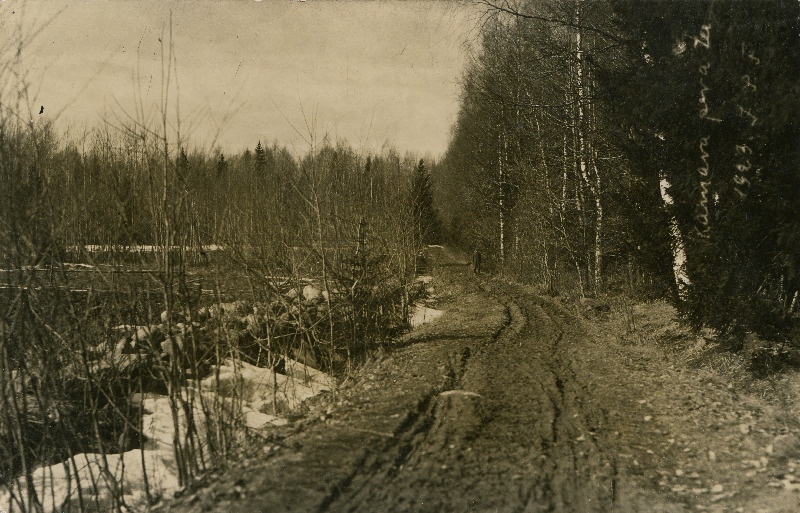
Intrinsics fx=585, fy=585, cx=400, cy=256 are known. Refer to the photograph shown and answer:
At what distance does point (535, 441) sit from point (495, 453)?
49 centimetres

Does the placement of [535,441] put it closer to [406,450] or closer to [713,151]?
[406,450]

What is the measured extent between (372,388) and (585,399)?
2.39 m

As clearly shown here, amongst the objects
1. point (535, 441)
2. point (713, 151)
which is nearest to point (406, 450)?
point (535, 441)

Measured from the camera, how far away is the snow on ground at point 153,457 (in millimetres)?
5297

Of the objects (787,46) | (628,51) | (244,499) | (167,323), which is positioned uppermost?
(628,51)

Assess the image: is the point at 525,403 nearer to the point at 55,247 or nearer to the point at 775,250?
the point at 775,250

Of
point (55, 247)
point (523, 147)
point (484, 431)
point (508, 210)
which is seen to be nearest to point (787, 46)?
point (484, 431)

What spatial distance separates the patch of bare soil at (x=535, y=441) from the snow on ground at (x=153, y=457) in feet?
2.52

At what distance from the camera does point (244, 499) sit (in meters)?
4.15

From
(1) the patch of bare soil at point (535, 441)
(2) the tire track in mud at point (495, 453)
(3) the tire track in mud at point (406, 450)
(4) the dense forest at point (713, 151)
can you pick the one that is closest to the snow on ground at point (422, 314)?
(1) the patch of bare soil at point (535, 441)

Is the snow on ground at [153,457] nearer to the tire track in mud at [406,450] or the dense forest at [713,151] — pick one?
the tire track in mud at [406,450]

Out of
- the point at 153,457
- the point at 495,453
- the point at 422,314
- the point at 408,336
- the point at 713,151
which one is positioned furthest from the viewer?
the point at 422,314

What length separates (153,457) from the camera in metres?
6.81

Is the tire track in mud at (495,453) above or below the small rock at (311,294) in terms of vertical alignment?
below
